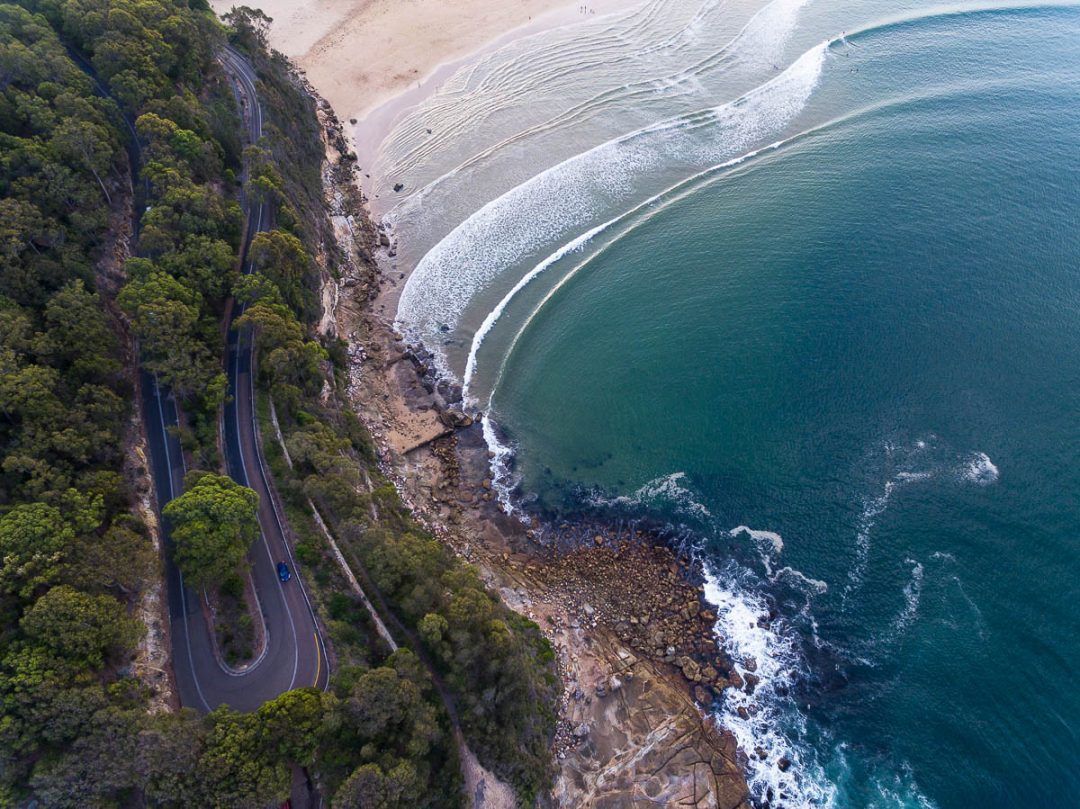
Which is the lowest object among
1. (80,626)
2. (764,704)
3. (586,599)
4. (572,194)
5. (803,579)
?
(764,704)

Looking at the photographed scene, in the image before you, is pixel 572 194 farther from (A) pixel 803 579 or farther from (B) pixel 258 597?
(B) pixel 258 597

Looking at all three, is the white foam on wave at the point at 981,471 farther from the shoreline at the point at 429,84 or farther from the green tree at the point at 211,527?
the shoreline at the point at 429,84

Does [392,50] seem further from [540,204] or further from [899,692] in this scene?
[899,692]

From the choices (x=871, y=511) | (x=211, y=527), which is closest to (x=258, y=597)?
(x=211, y=527)

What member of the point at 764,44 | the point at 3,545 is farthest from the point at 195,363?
the point at 764,44

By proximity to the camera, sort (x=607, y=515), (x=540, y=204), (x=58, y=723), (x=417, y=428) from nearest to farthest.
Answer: (x=58, y=723), (x=607, y=515), (x=417, y=428), (x=540, y=204)

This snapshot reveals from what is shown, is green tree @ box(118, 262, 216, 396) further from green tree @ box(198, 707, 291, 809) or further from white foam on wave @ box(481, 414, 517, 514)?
green tree @ box(198, 707, 291, 809)

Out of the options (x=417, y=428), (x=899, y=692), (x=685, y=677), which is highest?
(x=417, y=428)

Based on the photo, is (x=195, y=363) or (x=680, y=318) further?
(x=680, y=318)
